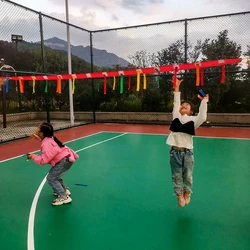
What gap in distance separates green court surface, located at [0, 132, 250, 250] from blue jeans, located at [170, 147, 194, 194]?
42 cm

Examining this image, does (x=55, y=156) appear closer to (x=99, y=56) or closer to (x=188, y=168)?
(x=188, y=168)

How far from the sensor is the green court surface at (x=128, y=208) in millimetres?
2830

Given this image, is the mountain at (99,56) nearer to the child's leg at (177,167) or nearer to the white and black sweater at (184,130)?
the white and black sweater at (184,130)

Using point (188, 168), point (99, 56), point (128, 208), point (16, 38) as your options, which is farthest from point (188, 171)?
point (99, 56)

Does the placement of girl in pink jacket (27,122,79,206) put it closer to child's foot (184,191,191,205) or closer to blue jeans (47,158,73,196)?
blue jeans (47,158,73,196)

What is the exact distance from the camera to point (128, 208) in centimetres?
358

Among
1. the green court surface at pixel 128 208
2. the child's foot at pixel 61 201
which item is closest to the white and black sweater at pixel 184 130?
the green court surface at pixel 128 208

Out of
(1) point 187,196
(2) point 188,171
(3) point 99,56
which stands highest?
(3) point 99,56

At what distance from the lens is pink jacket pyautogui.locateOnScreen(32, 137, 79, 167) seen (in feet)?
11.8

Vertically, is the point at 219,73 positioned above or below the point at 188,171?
above

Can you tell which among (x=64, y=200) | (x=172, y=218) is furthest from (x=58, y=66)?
(x=172, y=218)

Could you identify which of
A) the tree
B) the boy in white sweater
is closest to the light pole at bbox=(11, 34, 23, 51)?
the tree

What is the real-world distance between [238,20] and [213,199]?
25.8 ft

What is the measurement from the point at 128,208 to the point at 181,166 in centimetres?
93
